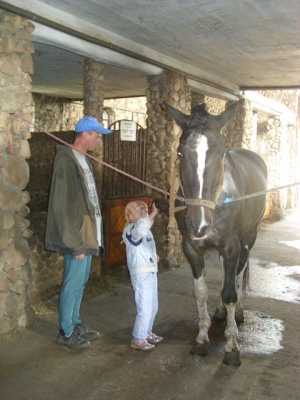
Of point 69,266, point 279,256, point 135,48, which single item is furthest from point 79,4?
point 279,256

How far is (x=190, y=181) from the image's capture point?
315 cm

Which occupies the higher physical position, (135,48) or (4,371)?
(135,48)

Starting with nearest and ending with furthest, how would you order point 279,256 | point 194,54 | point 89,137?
point 89,137 < point 194,54 < point 279,256

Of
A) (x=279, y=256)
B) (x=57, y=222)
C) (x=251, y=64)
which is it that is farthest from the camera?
(x=279, y=256)

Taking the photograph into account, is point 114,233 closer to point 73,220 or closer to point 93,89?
point 93,89

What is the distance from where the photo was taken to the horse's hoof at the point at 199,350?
361 centimetres

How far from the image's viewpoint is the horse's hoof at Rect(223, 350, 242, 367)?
3443 mm

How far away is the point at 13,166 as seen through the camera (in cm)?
389

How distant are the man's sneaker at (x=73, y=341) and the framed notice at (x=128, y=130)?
356 cm

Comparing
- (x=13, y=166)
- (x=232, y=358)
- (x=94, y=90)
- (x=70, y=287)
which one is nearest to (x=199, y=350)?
(x=232, y=358)

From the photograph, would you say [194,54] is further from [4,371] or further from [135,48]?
[4,371]

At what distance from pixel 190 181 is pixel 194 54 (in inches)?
148

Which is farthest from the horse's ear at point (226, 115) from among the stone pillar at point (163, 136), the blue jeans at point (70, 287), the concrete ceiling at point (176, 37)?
the stone pillar at point (163, 136)

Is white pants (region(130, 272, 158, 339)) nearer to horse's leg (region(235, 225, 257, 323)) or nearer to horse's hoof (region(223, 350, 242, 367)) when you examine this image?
horse's hoof (region(223, 350, 242, 367))
